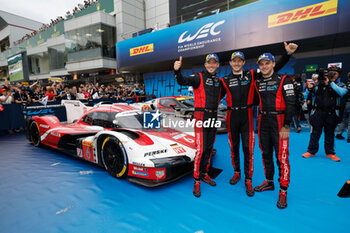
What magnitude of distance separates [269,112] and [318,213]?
42.6 inches

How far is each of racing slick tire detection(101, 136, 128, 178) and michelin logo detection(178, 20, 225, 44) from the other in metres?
7.41

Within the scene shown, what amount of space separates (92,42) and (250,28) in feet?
42.1

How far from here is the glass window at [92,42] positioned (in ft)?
49.0

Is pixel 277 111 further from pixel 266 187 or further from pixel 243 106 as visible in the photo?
pixel 266 187

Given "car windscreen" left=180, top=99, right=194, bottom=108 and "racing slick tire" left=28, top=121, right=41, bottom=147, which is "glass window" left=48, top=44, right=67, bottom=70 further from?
"car windscreen" left=180, top=99, right=194, bottom=108

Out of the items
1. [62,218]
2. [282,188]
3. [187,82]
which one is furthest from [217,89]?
[62,218]

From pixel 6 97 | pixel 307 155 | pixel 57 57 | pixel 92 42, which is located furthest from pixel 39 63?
pixel 307 155

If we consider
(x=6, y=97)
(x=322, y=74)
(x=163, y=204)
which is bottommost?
(x=163, y=204)

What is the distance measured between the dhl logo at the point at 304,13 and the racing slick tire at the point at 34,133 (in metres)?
8.06

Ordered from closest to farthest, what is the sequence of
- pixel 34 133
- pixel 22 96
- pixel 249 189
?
pixel 249 189
pixel 34 133
pixel 22 96

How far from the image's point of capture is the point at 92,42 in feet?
50.1

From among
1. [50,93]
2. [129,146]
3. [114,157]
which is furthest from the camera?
[50,93]

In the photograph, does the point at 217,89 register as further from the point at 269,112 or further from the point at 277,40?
the point at 277,40

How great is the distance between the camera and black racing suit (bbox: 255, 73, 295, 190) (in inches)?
78.2
